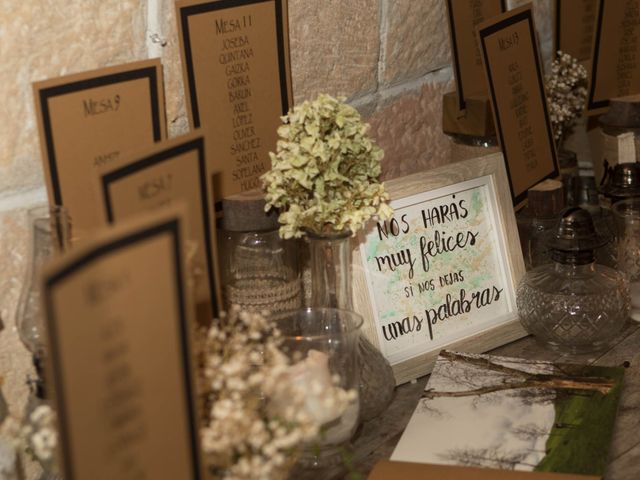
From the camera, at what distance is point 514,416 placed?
127 centimetres

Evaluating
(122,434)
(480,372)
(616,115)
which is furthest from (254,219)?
(616,115)

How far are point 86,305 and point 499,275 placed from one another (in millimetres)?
926

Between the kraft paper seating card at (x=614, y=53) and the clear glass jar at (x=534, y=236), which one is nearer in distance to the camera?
the clear glass jar at (x=534, y=236)

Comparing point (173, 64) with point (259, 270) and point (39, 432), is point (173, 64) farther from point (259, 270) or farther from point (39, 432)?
point (39, 432)

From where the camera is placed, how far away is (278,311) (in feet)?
4.28

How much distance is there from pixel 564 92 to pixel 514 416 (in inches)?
33.5

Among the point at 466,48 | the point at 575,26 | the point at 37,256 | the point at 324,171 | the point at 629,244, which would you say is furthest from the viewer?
the point at 575,26

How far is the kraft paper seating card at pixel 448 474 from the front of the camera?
1.13 m

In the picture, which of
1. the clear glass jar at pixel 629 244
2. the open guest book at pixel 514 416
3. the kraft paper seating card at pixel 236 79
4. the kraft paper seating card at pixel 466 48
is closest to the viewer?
the open guest book at pixel 514 416

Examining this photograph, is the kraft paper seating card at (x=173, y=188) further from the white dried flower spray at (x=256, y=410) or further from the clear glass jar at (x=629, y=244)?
the clear glass jar at (x=629, y=244)

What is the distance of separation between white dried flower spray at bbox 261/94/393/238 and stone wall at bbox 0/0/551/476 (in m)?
0.18

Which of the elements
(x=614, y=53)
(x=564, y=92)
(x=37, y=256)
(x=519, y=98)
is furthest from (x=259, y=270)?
(x=614, y=53)

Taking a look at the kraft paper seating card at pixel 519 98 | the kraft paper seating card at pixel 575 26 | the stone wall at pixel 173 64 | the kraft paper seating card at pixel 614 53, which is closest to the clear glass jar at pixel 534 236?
the kraft paper seating card at pixel 519 98

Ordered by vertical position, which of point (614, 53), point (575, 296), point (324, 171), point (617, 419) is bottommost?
point (617, 419)
